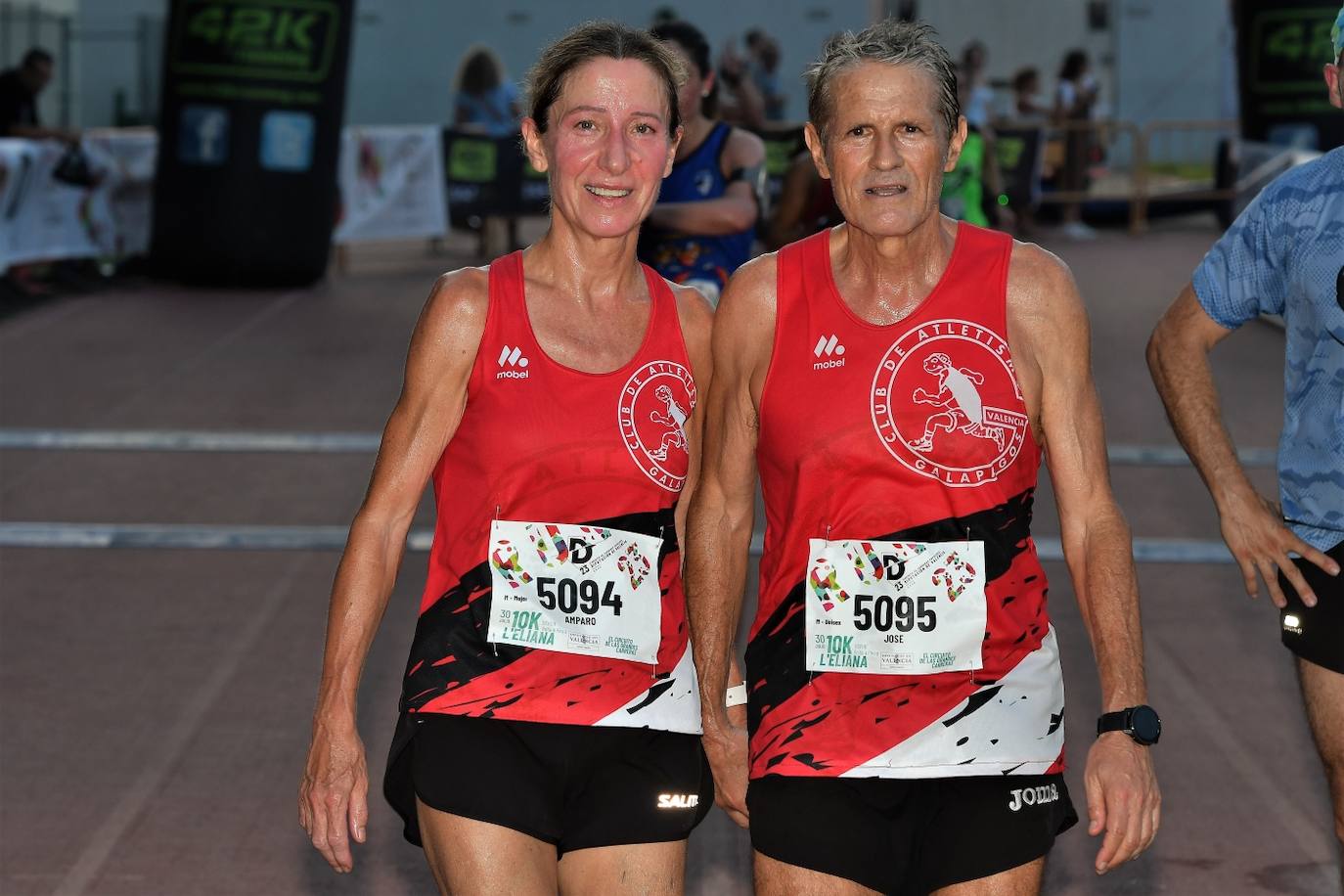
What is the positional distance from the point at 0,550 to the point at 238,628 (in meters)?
1.54

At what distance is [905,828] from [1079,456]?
0.66m

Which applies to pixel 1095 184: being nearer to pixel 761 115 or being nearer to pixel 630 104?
pixel 761 115

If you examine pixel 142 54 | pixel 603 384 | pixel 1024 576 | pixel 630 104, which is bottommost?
pixel 1024 576

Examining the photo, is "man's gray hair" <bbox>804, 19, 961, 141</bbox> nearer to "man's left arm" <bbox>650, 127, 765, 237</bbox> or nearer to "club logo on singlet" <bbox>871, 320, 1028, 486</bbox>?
"club logo on singlet" <bbox>871, 320, 1028, 486</bbox>

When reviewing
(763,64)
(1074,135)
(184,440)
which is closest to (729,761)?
(184,440)

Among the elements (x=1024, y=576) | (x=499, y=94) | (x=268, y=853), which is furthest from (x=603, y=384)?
(x=499, y=94)

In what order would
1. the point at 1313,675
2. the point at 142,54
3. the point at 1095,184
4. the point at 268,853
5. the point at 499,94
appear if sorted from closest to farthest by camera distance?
1. the point at 1313,675
2. the point at 268,853
3. the point at 499,94
4. the point at 1095,184
5. the point at 142,54

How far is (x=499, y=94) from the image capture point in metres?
18.7

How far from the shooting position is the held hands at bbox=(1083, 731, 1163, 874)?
2.80m

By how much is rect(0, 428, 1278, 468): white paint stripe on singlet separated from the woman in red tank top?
21.9ft

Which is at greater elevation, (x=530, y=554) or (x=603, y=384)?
(x=603, y=384)

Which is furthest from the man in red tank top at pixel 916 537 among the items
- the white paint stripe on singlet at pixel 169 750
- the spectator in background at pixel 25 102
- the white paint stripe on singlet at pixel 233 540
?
the spectator in background at pixel 25 102

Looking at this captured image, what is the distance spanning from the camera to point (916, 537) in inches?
116

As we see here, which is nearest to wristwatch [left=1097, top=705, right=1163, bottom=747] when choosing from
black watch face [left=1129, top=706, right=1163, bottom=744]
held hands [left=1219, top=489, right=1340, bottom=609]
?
black watch face [left=1129, top=706, right=1163, bottom=744]
